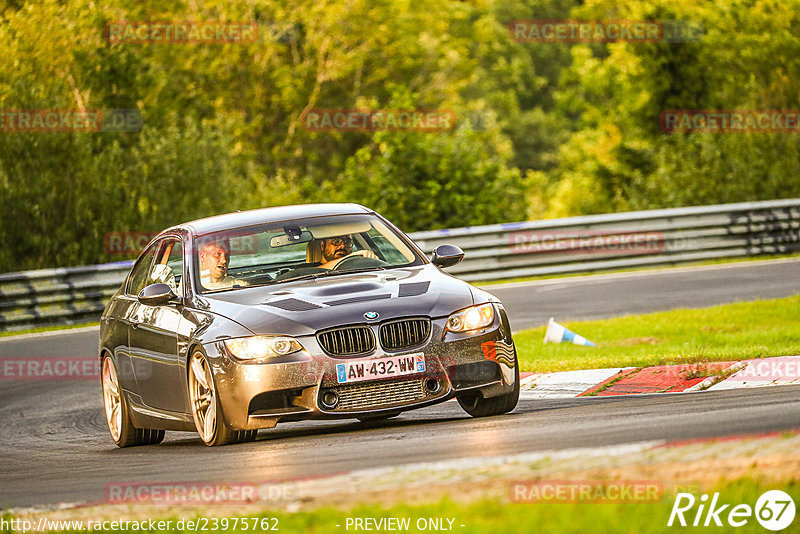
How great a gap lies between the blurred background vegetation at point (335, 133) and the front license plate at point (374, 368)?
674 inches

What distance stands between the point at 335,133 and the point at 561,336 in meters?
36.2

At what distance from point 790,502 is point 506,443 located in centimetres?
237

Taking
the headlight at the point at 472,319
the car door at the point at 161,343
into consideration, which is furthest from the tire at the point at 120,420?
the headlight at the point at 472,319

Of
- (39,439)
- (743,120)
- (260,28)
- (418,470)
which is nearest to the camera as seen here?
(418,470)

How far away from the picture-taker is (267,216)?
10.0 metres

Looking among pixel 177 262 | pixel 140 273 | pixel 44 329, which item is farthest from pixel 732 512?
pixel 44 329

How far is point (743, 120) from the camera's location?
31969mm

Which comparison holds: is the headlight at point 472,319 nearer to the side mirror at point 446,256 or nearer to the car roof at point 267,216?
the side mirror at point 446,256

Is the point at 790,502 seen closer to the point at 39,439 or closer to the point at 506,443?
the point at 506,443

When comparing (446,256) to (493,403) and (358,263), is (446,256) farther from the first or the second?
(493,403)

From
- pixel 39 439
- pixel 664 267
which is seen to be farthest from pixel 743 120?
pixel 39 439

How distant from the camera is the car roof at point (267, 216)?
994cm

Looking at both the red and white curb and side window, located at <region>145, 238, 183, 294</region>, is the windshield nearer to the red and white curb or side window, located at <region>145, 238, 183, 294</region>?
side window, located at <region>145, 238, 183, 294</region>

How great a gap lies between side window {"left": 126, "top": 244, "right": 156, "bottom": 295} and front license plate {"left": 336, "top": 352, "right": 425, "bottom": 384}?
281 centimetres
